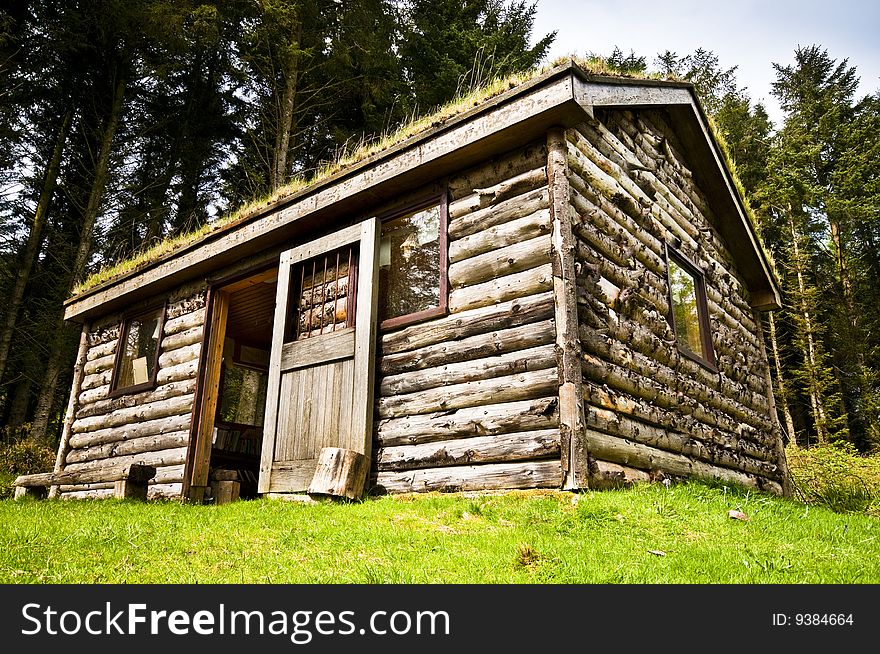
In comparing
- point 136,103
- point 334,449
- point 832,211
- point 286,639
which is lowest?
point 286,639

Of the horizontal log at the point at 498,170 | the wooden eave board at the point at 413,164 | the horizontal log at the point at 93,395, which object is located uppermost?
the wooden eave board at the point at 413,164

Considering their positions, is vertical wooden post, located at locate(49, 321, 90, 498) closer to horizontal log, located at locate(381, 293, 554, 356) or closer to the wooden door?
the wooden door

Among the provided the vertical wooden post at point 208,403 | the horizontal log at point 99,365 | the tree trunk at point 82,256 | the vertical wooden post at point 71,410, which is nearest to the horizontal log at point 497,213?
the vertical wooden post at point 208,403

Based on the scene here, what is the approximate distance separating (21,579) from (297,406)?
3.78 m

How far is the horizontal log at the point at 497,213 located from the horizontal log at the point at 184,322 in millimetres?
4645

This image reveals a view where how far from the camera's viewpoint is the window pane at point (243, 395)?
13391 mm

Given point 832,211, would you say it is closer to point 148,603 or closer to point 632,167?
point 632,167

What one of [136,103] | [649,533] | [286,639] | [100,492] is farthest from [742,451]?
[136,103]

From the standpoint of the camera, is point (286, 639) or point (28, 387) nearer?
point (286, 639)

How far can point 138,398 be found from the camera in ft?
32.6

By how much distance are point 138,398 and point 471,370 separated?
21.0 feet

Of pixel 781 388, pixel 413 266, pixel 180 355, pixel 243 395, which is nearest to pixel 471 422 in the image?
pixel 413 266

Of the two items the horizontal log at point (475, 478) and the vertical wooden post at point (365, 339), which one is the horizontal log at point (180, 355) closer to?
the vertical wooden post at point (365, 339)

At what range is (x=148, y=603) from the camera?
9.60 feet
